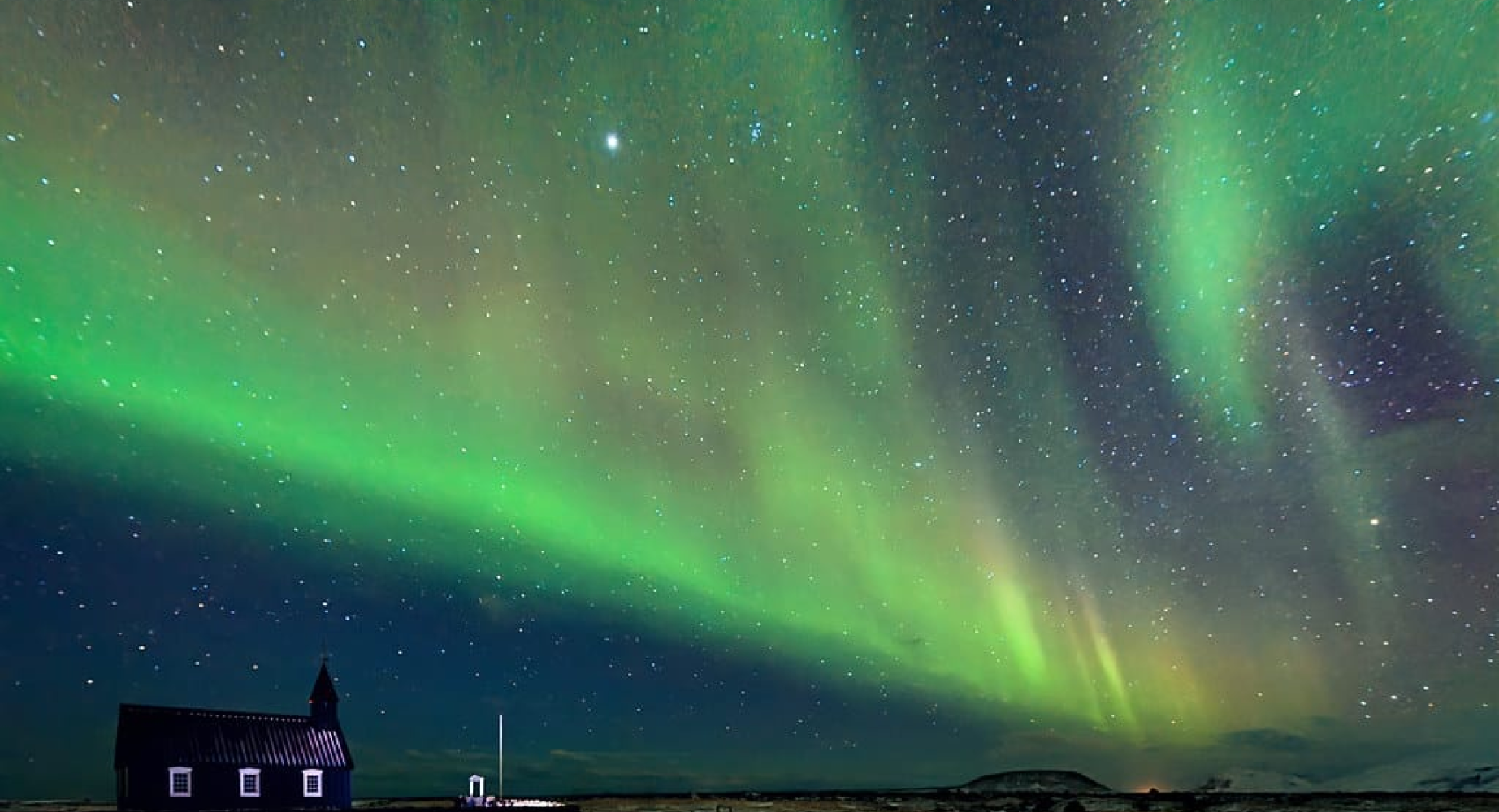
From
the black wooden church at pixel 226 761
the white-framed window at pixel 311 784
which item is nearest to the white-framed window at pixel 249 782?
the black wooden church at pixel 226 761

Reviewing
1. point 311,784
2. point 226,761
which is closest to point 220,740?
point 226,761

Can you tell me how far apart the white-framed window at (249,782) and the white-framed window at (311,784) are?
2.05 meters

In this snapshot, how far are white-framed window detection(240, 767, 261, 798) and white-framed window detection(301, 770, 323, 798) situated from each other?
6.73 feet

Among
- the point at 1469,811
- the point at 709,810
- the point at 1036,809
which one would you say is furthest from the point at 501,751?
the point at 1469,811

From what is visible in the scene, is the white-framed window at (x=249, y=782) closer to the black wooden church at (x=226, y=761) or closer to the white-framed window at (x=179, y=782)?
the black wooden church at (x=226, y=761)

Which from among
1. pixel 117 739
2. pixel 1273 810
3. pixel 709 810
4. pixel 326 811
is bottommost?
pixel 1273 810

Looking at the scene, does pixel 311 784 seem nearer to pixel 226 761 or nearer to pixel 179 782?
pixel 226 761

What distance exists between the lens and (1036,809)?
278ft

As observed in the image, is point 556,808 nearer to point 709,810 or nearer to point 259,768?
point 259,768

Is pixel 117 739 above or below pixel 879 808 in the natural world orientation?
above

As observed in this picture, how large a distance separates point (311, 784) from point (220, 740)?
15.3 feet

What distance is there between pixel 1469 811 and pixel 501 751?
108497mm

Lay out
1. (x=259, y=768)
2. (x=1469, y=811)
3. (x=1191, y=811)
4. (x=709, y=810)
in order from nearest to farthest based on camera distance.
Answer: (x=259, y=768)
(x=709, y=810)
(x=1469, y=811)
(x=1191, y=811)

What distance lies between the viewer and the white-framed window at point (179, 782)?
4375 centimetres
